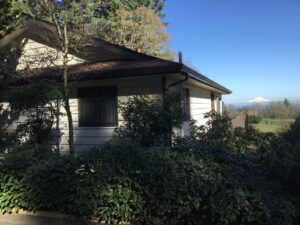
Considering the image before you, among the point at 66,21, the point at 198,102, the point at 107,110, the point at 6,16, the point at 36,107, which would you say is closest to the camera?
the point at 66,21

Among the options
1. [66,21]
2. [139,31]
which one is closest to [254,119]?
[139,31]

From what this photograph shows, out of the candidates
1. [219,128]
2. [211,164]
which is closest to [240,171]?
[211,164]

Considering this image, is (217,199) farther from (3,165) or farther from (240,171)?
(3,165)

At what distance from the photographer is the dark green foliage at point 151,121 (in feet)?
22.6

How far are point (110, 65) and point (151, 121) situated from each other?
11.3 ft

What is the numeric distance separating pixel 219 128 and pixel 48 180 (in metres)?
3.89

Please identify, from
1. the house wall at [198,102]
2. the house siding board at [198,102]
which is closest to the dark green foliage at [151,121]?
the house wall at [198,102]

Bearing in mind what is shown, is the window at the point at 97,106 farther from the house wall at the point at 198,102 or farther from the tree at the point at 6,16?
the tree at the point at 6,16

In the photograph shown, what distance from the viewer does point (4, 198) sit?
541cm

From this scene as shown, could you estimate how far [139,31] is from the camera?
25.9 meters

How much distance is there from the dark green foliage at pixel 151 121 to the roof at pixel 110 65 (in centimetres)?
167

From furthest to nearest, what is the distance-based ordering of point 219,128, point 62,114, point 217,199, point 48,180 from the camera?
point 62,114
point 219,128
point 48,180
point 217,199

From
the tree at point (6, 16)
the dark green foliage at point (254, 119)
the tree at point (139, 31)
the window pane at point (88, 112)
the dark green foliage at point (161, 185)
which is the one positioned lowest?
the dark green foliage at point (161, 185)

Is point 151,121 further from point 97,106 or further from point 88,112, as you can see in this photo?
point 88,112
